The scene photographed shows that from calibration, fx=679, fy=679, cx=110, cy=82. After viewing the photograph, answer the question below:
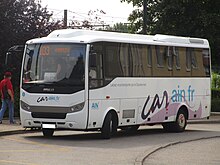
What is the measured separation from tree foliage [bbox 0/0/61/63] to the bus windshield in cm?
997

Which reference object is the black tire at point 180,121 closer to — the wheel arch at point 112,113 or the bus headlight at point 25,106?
the wheel arch at point 112,113

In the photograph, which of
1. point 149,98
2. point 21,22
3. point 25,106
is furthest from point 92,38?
point 21,22

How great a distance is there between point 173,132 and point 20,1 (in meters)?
10.6

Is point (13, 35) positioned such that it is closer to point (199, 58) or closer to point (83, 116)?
point (199, 58)

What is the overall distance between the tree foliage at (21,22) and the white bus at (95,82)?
8832 mm

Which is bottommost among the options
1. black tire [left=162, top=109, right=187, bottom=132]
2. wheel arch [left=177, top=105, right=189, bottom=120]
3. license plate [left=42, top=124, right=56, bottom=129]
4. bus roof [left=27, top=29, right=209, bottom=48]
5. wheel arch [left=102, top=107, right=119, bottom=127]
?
black tire [left=162, top=109, right=187, bottom=132]

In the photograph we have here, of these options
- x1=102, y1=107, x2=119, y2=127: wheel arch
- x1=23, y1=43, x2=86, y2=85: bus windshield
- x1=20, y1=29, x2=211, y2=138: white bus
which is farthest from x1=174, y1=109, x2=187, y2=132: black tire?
x1=23, y1=43, x2=86, y2=85: bus windshield

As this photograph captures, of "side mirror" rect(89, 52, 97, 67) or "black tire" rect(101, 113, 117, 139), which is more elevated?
"side mirror" rect(89, 52, 97, 67)

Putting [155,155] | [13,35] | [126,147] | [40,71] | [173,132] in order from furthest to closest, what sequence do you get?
[13,35] → [173,132] → [40,71] → [126,147] → [155,155]

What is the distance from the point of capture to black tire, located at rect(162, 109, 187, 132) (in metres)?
23.5

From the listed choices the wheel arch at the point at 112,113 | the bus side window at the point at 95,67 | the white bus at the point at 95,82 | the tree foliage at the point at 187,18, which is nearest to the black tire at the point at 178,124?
the white bus at the point at 95,82

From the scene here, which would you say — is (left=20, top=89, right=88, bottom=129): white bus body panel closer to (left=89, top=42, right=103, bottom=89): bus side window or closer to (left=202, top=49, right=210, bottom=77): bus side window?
(left=89, top=42, right=103, bottom=89): bus side window

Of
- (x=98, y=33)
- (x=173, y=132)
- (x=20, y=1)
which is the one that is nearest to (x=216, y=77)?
(x=20, y=1)

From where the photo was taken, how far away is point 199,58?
2488 cm
